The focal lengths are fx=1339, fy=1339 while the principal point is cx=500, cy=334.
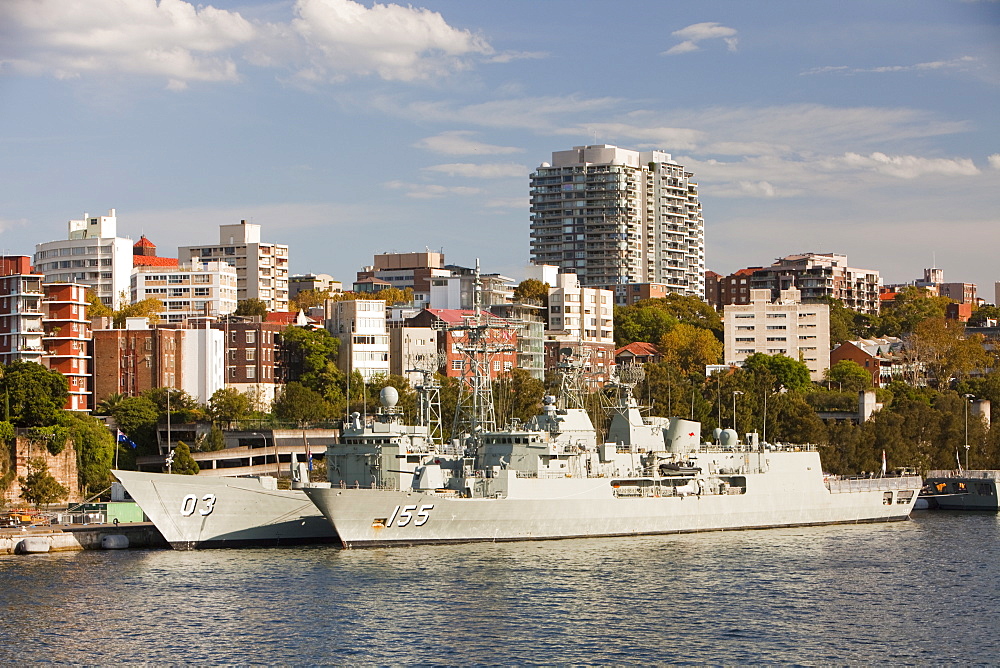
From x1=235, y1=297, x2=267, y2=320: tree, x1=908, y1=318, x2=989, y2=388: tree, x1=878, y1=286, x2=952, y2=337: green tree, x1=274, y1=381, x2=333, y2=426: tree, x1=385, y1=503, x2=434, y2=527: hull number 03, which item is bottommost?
x1=385, y1=503, x2=434, y2=527: hull number 03

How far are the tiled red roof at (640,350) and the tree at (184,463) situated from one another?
234 ft

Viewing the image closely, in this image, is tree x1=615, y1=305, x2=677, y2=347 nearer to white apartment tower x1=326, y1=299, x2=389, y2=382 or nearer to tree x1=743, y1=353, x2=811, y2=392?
tree x1=743, y1=353, x2=811, y2=392

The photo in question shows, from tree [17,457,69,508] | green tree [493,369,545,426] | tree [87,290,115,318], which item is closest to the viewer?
tree [17,457,69,508]

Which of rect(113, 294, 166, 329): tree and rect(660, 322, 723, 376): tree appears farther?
rect(660, 322, 723, 376): tree

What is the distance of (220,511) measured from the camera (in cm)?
5853

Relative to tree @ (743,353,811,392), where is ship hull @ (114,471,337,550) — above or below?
below

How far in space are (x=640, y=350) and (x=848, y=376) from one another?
2195 centimetres

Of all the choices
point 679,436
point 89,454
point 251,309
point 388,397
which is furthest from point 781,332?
point 388,397

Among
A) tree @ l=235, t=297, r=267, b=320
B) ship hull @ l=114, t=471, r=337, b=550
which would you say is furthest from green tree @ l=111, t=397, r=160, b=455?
tree @ l=235, t=297, r=267, b=320

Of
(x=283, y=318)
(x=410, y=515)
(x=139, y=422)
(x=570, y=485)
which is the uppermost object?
(x=283, y=318)

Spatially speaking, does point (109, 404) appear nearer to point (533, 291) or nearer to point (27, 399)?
point (27, 399)

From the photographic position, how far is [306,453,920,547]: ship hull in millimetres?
56688

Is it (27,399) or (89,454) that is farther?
(89,454)

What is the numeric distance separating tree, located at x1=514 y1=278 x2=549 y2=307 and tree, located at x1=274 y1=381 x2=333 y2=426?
52.0m
